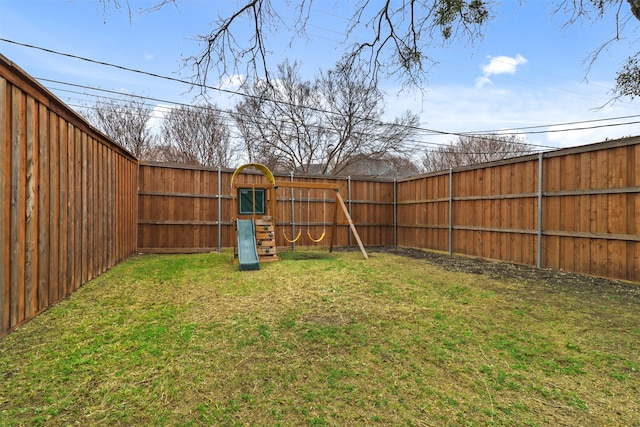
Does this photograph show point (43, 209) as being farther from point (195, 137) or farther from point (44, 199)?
point (195, 137)

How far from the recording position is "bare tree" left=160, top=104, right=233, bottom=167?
14562 mm

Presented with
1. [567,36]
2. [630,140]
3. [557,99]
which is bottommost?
[630,140]

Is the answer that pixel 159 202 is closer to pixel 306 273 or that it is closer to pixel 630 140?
pixel 306 273

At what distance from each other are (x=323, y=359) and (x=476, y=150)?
20.4m

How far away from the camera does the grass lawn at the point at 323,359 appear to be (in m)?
1.59

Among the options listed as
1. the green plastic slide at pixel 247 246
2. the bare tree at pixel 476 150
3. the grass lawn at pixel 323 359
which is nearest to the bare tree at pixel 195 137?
the green plastic slide at pixel 247 246

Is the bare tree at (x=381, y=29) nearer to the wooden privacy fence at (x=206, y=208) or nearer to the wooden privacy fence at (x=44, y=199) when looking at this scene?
the wooden privacy fence at (x=44, y=199)

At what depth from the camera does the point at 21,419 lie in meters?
1.49

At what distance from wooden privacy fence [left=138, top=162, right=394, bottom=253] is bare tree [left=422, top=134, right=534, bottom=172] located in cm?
1202

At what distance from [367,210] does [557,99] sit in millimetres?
11582

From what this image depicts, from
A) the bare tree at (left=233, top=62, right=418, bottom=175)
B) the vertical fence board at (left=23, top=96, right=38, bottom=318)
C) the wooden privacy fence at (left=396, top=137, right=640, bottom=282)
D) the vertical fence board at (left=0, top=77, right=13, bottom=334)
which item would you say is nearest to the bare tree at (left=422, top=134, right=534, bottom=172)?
the bare tree at (left=233, top=62, right=418, bottom=175)

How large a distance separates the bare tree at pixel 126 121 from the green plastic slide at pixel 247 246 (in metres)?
9.88

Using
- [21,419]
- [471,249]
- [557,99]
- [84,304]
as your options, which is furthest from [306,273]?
[557,99]

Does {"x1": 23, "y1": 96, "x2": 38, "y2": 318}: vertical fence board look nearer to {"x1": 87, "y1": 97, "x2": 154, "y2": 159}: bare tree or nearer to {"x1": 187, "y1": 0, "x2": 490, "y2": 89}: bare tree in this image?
{"x1": 187, "y1": 0, "x2": 490, "y2": 89}: bare tree
